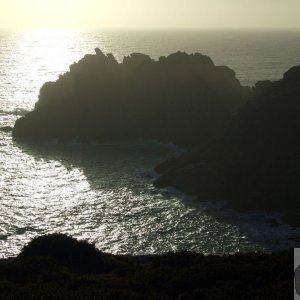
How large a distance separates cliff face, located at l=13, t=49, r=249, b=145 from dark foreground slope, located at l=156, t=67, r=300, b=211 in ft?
56.8

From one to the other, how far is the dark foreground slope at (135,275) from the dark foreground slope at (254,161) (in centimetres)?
2437

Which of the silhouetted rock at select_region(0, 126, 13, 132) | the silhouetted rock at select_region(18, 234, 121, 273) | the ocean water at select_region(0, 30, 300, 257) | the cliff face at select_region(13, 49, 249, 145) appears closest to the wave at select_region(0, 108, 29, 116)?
the silhouetted rock at select_region(0, 126, 13, 132)

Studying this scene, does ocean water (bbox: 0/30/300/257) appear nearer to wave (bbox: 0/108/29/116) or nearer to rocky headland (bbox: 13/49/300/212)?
rocky headland (bbox: 13/49/300/212)

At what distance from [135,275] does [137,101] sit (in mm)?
66505

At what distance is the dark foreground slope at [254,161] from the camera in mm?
56531

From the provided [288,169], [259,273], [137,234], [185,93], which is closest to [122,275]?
[259,273]

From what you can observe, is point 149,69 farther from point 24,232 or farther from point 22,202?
point 24,232

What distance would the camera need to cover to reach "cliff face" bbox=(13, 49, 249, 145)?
89312mm

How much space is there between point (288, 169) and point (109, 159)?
28202mm

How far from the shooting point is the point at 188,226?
50719 mm

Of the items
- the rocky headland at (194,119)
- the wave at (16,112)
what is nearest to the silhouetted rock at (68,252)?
the rocky headland at (194,119)

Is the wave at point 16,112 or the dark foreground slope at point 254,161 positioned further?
the wave at point 16,112

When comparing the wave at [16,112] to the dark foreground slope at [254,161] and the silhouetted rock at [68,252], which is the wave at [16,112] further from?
the silhouetted rock at [68,252]

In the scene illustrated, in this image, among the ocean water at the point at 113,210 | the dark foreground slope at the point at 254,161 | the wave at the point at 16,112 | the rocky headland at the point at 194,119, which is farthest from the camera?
the wave at the point at 16,112
